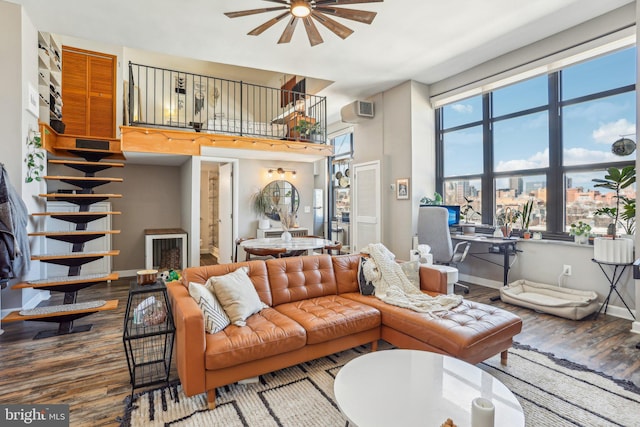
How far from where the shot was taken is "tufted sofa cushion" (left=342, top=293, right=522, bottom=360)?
2166 mm

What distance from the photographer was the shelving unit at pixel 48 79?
4.36 m

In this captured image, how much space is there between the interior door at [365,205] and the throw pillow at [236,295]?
12.5ft

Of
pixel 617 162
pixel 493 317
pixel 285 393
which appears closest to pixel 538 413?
pixel 493 317

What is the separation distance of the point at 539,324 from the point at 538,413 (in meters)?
1.82

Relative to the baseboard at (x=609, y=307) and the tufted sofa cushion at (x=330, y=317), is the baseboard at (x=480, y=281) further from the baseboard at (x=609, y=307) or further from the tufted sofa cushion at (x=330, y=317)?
the tufted sofa cushion at (x=330, y=317)

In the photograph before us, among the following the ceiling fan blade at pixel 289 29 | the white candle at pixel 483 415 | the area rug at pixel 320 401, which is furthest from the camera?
the ceiling fan blade at pixel 289 29

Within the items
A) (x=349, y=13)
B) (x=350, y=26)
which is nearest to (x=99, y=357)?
(x=349, y=13)

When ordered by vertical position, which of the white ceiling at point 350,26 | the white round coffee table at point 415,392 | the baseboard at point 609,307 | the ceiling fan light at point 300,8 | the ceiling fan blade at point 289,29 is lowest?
the baseboard at point 609,307

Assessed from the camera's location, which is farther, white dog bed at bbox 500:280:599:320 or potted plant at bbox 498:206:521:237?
potted plant at bbox 498:206:521:237

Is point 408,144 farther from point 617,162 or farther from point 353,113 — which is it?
point 617,162

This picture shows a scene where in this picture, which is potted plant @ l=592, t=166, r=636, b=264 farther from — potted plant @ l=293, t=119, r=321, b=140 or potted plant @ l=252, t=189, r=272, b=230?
potted plant @ l=252, t=189, r=272, b=230

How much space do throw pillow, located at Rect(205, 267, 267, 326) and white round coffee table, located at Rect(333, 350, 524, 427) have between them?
38.2 inches

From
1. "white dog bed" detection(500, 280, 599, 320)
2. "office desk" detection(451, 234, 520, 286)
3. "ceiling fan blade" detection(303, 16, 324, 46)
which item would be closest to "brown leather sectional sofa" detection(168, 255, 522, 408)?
"white dog bed" detection(500, 280, 599, 320)

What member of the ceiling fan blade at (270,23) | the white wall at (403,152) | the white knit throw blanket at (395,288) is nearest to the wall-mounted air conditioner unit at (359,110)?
the white wall at (403,152)
